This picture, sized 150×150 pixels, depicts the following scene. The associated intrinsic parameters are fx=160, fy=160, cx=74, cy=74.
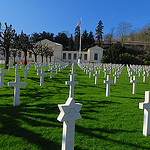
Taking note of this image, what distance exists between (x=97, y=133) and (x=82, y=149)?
58 centimetres

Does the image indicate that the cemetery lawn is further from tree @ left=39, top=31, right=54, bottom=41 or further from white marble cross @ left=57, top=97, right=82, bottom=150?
tree @ left=39, top=31, right=54, bottom=41

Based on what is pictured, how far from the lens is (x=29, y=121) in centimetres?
351

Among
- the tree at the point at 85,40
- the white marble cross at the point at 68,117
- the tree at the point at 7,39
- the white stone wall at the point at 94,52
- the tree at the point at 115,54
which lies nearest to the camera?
the white marble cross at the point at 68,117

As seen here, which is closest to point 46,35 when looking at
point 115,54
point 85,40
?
point 85,40

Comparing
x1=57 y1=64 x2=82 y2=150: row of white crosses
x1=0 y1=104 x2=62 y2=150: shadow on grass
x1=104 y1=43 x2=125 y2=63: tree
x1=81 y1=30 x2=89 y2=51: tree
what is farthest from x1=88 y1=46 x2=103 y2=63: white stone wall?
x1=57 y1=64 x2=82 y2=150: row of white crosses

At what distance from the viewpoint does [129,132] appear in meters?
3.21

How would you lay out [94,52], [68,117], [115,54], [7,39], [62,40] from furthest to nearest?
[62,40], [94,52], [115,54], [7,39], [68,117]

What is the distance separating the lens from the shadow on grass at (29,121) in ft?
9.15

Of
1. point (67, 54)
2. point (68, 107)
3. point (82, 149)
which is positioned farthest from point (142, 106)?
point (67, 54)

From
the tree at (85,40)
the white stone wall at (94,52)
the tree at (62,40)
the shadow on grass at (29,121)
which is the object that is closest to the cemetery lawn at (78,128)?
the shadow on grass at (29,121)

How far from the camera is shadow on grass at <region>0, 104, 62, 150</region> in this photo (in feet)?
9.15

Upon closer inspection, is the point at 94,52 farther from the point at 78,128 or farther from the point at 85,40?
the point at 78,128

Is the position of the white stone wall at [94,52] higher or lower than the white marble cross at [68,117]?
higher

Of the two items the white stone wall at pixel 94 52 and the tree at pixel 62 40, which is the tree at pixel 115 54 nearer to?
the white stone wall at pixel 94 52
